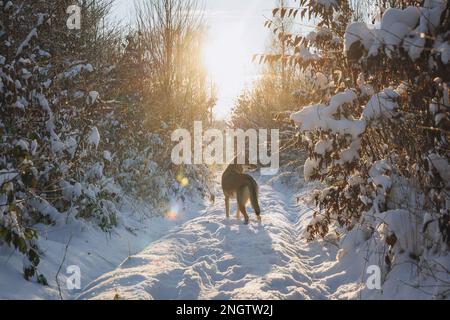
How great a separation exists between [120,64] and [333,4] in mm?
4924

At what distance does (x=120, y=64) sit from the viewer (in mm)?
8078

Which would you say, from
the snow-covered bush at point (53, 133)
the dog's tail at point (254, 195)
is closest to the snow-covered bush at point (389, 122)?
the dog's tail at point (254, 195)

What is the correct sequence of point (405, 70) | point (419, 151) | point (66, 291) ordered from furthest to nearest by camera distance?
point (66, 291)
point (419, 151)
point (405, 70)

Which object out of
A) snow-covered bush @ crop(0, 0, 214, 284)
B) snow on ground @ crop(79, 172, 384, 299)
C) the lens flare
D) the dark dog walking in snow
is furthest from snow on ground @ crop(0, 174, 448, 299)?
the lens flare

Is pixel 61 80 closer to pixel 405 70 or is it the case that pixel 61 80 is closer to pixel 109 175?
pixel 109 175

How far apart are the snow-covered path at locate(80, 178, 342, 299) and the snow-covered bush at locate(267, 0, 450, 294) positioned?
65 centimetres

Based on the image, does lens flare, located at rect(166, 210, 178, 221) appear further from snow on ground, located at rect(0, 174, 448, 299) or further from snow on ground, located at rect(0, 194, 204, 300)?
snow on ground, located at rect(0, 174, 448, 299)

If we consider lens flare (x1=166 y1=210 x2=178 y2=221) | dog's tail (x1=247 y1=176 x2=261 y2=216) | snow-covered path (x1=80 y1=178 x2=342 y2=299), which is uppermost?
dog's tail (x1=247 y1=176 x2=261 y2=216)

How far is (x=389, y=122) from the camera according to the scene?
3.50 meters

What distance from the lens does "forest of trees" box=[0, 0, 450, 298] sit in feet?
→ 9.68

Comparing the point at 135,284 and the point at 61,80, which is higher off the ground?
the point at 61,80

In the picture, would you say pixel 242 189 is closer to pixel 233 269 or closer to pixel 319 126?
pixel 233 269

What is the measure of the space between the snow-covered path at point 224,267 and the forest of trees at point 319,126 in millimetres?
538

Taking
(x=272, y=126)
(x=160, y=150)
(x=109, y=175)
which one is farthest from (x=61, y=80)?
(x=272, y=126)
